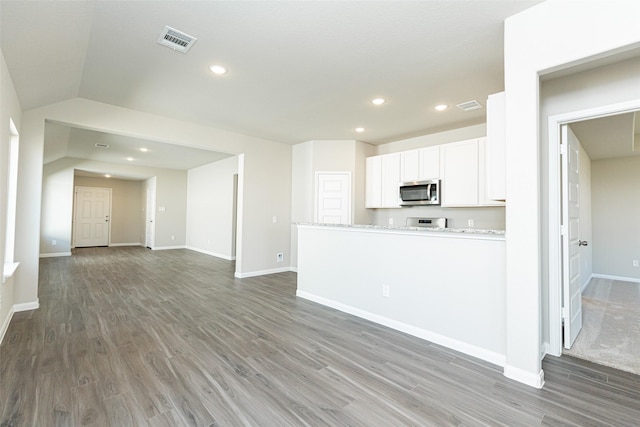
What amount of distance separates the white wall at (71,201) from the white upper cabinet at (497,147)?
947 centimetres

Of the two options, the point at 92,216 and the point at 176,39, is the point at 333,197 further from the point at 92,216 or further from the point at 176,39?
the point at 92,216

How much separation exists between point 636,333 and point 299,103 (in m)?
4.52

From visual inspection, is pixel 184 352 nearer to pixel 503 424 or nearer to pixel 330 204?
pixel 503 424

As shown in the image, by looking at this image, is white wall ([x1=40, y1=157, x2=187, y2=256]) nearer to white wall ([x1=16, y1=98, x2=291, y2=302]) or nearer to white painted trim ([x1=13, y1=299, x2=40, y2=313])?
white wall ([x1=16, y1=98, x2=291, y2=302])

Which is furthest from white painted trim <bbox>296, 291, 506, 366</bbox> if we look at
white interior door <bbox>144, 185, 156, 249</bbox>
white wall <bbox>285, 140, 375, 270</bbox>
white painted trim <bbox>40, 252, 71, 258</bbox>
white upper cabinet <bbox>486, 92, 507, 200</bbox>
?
white painted trim <bbox>40, 252, 71, 258</bbox>

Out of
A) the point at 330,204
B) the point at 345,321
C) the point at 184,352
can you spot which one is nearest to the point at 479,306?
the point at 345,321

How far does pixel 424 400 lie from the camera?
72.8 inches

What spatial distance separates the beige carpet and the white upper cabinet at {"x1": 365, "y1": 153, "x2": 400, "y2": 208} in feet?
9.73

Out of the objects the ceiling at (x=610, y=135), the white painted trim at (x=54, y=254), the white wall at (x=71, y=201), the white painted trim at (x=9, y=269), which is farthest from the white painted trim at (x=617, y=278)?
the white painted trim at (x=54, y=254)

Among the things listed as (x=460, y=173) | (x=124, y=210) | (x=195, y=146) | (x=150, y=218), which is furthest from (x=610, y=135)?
(x=124, y=210)

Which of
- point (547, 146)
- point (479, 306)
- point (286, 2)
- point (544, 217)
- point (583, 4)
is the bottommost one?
point (479, 306)

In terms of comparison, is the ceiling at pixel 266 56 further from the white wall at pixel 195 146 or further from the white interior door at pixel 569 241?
the white interior door at pixel 569 241

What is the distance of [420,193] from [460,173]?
0.68 m

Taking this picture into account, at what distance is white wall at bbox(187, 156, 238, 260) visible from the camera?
24.9 ft
